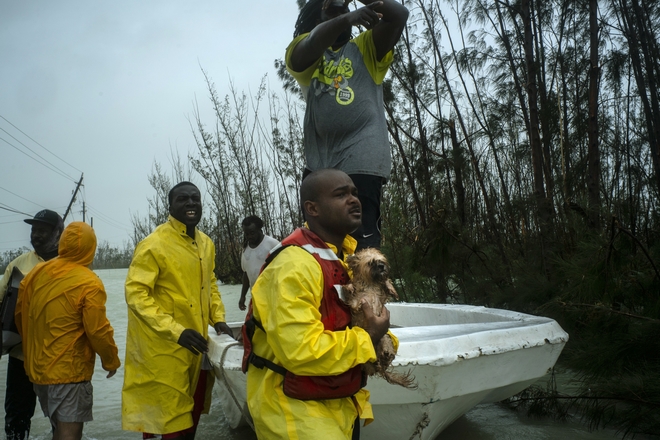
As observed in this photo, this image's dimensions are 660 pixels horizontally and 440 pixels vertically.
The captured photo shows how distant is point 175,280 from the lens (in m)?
2.82

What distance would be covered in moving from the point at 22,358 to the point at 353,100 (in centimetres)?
267

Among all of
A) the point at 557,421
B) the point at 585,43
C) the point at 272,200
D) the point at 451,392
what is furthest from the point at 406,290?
the point at 272,200

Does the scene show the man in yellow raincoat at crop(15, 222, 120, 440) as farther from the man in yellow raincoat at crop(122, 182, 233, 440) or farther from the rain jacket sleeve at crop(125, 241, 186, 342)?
the rain jacket sleeve at crop(125, 241, 186, 342)

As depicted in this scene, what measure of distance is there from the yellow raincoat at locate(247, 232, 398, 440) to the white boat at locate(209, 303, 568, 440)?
0.67 meters

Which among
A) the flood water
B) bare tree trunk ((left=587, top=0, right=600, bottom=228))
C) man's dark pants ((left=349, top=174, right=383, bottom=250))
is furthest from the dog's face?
bare tree trunk ((left=587, top=0, right=600, bottom=228))

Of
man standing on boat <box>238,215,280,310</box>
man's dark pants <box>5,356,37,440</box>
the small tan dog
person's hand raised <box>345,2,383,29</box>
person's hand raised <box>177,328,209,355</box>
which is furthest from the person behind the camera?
man standing on boat <box>238,215,280,310</box>

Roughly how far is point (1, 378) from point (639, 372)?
5948mm

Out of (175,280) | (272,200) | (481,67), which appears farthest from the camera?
(272,200)

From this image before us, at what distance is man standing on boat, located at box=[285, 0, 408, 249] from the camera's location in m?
2.13

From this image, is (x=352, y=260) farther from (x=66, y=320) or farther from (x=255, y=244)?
(x=255, y=244)

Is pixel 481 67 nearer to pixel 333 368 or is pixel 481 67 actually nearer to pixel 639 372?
pixel 639 372

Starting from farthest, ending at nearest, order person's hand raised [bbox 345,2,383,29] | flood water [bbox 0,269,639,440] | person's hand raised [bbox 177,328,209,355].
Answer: flood water [bbox 0,269,639,440] → person's hand raised [bbox 177,328,209,355] → person's hand raised [bbox 345,2,383,29]

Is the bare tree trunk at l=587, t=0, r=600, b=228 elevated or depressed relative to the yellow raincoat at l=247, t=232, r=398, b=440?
elevated

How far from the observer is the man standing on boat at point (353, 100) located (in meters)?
2.13
